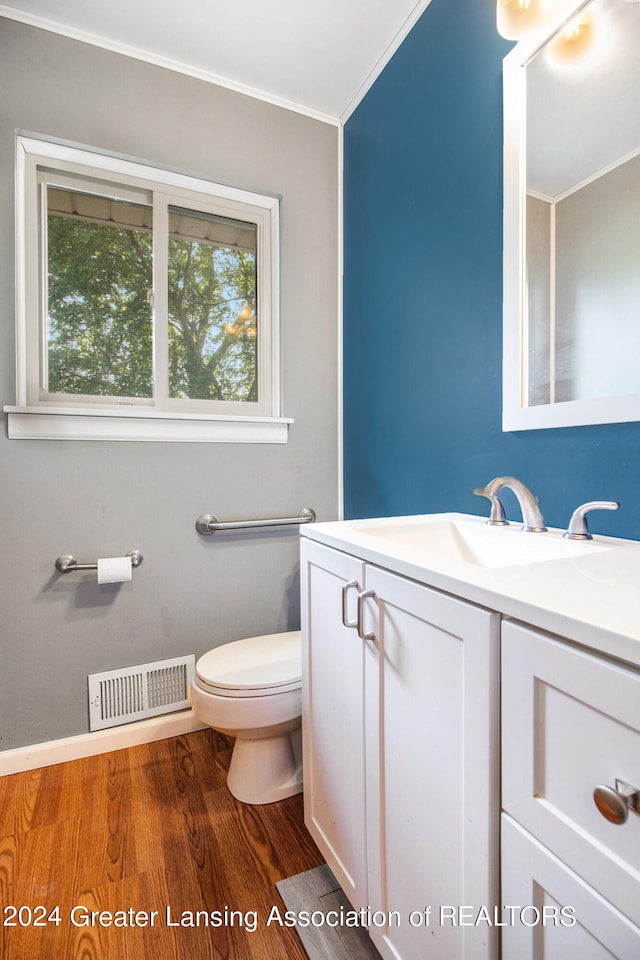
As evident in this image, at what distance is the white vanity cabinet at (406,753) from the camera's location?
588 mm

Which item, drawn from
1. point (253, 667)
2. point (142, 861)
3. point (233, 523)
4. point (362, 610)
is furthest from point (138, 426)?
point (142, 861)

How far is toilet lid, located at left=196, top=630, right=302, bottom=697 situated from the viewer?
1.33m

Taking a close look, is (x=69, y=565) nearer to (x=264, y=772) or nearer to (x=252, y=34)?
(x=264, y=772)

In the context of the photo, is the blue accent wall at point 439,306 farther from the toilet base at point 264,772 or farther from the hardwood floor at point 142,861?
the hardwood floor at point 142,861

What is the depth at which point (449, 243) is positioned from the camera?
4.51 ft

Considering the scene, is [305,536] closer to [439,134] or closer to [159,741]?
[159,741]

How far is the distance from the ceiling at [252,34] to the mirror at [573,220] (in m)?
0.75

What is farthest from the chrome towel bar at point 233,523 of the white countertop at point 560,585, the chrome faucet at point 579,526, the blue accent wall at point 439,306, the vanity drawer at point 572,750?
the vanity drawer at point 572,750

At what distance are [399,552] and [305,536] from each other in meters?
0.37

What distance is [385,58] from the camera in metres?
1.66

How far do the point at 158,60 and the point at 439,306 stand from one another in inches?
55.5

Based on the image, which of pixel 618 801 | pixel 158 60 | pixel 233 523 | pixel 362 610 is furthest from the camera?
pixel 233 523

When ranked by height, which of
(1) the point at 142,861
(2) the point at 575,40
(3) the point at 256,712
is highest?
(2) the point at 575,40

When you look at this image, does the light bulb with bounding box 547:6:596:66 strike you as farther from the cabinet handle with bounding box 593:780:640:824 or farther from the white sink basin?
the cabinet handle with bounding box 593:780:640:824
